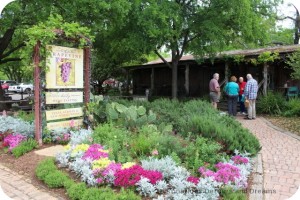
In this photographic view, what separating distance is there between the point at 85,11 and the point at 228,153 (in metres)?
8.05

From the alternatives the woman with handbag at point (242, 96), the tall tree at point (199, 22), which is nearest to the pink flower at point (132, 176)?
the tall tree at point (199, 22)

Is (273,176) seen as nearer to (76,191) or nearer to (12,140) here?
(76,191)

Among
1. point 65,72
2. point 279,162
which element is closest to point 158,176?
point 279,162

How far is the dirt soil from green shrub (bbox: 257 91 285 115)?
10.5m

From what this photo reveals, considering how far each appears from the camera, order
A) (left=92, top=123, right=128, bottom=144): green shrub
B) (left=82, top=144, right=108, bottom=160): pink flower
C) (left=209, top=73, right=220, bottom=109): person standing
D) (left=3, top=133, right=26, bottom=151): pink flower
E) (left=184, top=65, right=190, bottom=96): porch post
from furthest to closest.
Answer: (left=184, top=65, right=190, bottom=96): porch post, (left=209, top=73, right=220, bottom=109): person standing, (left=3, top=133, right=26, bottom=151): pink flower, (left=92, top=123, right=128, bottom=144): green shrub, (left=82, top=144, right=108, bottom=160): pink flower

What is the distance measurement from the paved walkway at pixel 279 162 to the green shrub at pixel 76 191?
102 inches

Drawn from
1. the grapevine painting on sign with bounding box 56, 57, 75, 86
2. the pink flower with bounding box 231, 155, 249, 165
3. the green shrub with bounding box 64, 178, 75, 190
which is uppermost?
the grapevine painting on sign with bounding box 56, 57, 75, 86

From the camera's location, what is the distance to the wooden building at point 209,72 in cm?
1561

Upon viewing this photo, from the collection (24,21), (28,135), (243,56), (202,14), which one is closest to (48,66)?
(28,135)

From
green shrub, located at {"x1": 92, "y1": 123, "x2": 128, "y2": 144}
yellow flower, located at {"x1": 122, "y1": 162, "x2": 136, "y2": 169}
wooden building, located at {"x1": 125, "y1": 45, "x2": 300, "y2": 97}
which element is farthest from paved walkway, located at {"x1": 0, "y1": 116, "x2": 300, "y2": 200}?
wooden building, located at {"x1": 125, "y1": 45, "x2": 300, "y2": 97}

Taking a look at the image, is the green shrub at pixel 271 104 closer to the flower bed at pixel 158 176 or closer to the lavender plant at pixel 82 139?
the flower bed at pixel 158 176

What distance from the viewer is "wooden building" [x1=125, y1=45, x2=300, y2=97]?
615 inches

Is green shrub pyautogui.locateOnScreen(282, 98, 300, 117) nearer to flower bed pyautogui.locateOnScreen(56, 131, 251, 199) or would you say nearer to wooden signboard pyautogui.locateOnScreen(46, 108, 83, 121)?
flower bed pyautogui.locateOnScreen(56, 131, 251, 199)

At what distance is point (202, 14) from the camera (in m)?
15.0
